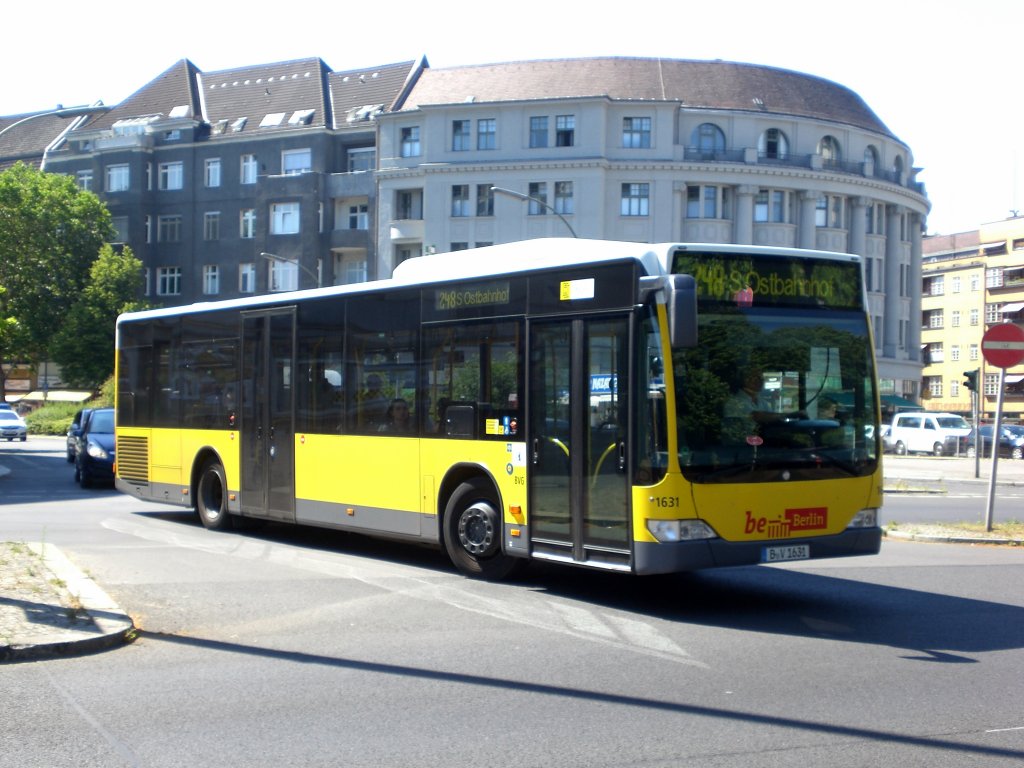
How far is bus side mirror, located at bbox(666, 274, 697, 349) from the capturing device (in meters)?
9.29

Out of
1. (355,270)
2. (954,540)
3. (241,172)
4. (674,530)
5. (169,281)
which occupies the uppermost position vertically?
(241,172)

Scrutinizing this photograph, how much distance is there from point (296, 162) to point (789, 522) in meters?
60.3

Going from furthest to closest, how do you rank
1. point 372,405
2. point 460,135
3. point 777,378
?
point 460,135 → point 372,405 → point 777,378

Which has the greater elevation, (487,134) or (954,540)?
(487,134)

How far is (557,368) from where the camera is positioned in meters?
10.9

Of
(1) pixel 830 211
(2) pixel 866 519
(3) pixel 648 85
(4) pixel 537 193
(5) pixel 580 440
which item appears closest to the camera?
(5) pixel 580 440

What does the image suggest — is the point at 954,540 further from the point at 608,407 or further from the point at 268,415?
the point at 268,415

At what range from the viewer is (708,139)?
62.4 m

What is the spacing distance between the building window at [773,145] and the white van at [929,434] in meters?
15.9

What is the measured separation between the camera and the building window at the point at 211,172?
229 feet

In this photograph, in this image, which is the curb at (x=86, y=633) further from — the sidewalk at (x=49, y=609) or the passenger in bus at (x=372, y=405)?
the passenger in bus at (x=372, y=405)

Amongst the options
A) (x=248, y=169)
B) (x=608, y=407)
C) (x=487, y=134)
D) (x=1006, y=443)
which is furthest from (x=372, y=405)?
(x=248, y=169)

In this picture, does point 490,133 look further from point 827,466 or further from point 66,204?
point 827,466

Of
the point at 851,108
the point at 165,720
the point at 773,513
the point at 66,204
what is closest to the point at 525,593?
the point at 773,513
